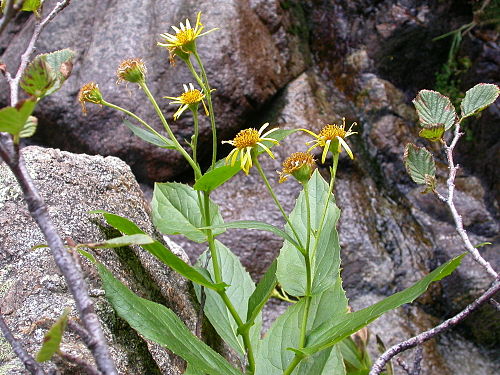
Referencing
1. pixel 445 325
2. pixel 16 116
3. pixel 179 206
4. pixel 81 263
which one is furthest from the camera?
pixel 179 206

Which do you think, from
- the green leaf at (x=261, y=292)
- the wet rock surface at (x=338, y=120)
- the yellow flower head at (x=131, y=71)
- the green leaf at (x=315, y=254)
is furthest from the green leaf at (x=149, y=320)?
the wet rock surface at (x=338, y=120)

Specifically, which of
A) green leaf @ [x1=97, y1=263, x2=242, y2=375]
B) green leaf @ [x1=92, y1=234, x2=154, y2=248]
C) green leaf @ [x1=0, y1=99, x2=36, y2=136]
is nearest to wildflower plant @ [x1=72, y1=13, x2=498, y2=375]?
green leaf @ [x1=97, y1=263, x2=242, y2=375]

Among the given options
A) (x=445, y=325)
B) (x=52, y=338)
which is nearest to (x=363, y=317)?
(x=445, y=325)

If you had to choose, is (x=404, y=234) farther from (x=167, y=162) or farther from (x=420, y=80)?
→ (x=167, y=162)

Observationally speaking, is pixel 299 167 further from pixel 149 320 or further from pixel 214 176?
pixel 149 320

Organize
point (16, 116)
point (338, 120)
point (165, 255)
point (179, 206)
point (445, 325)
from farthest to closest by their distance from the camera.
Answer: point (338, 120)
point (179, 206)
point (165, 255)
point (445, 325)
point (16, 116)

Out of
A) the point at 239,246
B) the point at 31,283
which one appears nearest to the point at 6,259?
the point at 31,283

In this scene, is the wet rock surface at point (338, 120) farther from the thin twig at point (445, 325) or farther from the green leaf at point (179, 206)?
the thin twig at point (445, 325)
